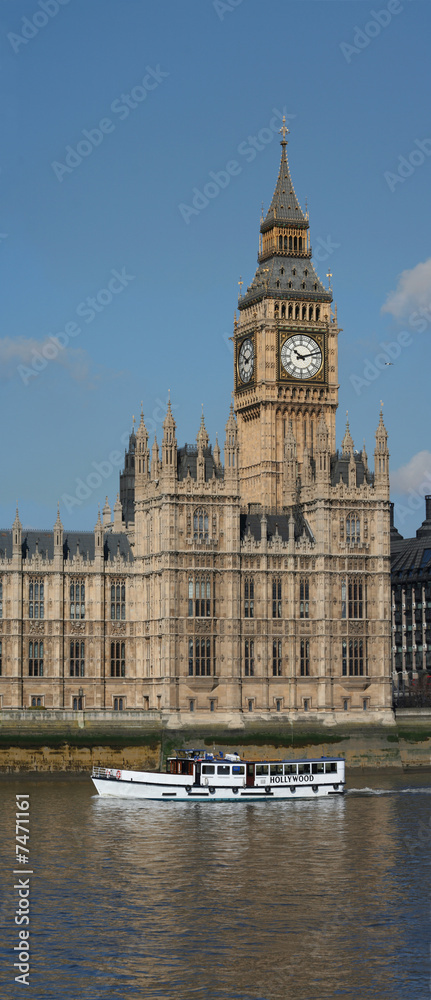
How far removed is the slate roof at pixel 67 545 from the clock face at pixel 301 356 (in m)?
29.0

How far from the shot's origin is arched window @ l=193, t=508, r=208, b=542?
129 m

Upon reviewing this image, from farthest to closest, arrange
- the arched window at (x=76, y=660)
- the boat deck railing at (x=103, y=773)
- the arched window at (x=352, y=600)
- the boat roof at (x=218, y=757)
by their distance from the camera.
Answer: the arched window at (x=76, y=660) → the arched window at (x=352, y=600) → the boat roof at (x=218, y=757) → the boat deck railing at (x=103, y=773)

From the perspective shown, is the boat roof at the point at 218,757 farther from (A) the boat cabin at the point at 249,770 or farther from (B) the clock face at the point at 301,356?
(B) the clock face at the point at 301,356

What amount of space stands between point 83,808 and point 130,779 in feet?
28.7

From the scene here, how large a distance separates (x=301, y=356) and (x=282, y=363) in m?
2.33

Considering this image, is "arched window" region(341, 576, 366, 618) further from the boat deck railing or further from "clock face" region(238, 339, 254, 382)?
"clock face" region(238, 339, 254, 382)

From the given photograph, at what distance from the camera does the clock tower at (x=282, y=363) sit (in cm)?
15525

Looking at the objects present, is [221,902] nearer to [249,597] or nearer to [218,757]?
[218,757]

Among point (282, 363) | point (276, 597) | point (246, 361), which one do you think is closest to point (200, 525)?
point (276, 597)

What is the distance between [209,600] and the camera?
129 metres

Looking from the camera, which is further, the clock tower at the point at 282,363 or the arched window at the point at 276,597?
the clock tower at the point at 282,363

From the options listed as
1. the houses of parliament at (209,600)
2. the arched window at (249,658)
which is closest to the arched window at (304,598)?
the houses of parliament at (209,600)

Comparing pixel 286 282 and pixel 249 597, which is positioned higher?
pixel 286 282

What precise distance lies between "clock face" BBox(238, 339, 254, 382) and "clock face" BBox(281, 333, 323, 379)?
3536mm
